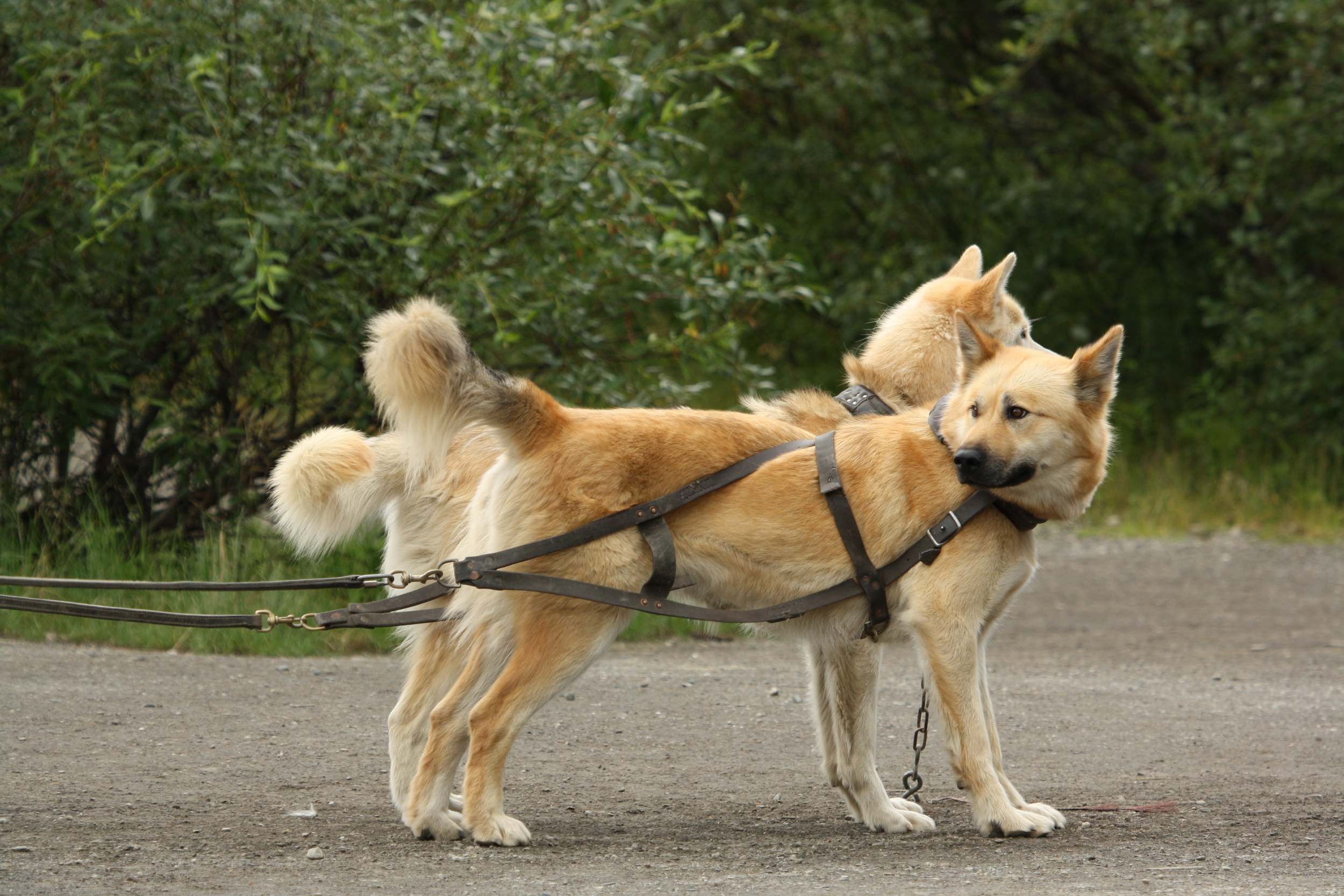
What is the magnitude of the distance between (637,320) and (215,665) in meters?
3.26

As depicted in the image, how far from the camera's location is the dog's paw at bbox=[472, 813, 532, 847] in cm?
386

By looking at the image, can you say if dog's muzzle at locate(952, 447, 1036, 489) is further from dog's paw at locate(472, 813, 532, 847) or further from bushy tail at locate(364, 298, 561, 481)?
dog's paw at locate(472, 813, 532, 847)

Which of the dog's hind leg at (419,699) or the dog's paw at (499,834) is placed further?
the dog's hind leg at (419,699)

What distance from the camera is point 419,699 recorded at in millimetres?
4266

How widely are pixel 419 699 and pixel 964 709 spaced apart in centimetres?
176

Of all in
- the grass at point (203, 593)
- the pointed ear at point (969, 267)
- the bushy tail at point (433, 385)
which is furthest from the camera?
the grass at point (203, 593)

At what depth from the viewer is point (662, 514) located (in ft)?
12.9

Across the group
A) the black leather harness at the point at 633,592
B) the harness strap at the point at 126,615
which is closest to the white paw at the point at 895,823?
the black leather harness at the point at 633,592

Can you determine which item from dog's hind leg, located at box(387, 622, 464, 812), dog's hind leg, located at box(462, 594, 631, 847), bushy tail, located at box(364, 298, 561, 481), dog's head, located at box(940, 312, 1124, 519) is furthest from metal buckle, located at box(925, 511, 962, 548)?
dog's hind leg, located at box(387, 622, 464, 812)

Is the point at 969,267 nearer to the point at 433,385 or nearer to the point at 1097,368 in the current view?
the point at 1097,368

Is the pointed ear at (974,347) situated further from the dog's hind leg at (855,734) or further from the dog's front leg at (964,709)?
Result: the dog's hind leg at (855,734)

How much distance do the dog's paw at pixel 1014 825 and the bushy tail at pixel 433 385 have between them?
6.18 ft

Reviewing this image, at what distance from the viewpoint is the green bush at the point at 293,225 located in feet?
21.2

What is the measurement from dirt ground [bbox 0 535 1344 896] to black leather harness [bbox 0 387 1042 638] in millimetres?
687
